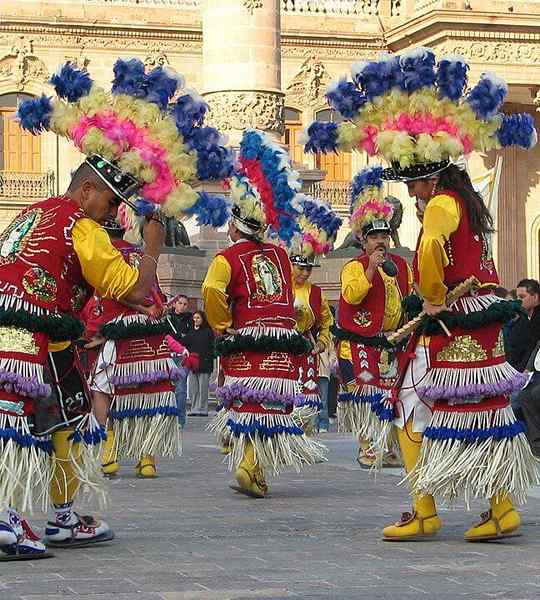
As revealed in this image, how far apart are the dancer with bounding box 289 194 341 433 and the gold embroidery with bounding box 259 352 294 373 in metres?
3.63

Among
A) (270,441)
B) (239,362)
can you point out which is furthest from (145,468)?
(270,441)

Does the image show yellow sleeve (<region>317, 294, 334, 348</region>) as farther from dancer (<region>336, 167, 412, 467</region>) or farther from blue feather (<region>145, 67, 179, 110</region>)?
blue feather (<region>145, 67, 179, 110</region>)

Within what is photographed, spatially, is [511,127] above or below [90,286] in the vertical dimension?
above

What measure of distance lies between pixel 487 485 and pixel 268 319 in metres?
3.14

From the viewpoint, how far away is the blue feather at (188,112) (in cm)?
868

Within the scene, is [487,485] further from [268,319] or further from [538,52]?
[538,52]

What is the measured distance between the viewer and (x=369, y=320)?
1355 centimetres

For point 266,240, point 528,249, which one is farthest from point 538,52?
point 266,240

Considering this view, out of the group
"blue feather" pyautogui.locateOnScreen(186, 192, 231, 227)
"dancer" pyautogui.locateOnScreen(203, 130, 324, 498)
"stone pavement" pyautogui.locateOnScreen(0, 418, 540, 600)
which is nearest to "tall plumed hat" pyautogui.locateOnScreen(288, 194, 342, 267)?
"dancer" pyautogui.locateOnScreen(203, 130, 324, 498)

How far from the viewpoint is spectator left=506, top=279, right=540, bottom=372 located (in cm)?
1418

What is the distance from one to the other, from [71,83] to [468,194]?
2.02 m

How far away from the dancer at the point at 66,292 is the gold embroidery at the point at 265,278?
8.53 feet

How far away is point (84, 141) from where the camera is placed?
819 centimetres

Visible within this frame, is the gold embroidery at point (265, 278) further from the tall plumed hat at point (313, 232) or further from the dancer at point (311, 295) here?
the tall plumed hat at point (313, 232)
